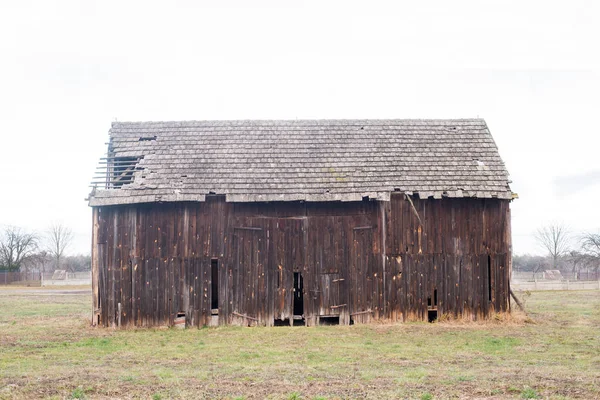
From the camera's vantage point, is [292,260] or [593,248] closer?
[292,260]

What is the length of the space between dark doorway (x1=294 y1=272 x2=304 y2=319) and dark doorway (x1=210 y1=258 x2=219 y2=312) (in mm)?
2784

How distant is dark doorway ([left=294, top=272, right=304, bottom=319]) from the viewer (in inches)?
918

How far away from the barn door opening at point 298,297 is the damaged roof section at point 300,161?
2.87 m

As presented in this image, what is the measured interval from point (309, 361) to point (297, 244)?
8.37 meters

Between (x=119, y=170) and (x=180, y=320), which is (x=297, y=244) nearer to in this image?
(x=180, y=320)

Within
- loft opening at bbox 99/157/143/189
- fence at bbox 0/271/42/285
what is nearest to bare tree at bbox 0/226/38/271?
fence at bbox 0/271/42/285

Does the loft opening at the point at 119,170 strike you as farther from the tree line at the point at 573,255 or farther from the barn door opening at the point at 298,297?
the tree line at the point at 573,255

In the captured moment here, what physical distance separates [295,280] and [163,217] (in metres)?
5.13

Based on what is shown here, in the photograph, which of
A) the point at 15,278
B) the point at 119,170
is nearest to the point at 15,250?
the point at 15,278

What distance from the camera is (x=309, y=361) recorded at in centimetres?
1510

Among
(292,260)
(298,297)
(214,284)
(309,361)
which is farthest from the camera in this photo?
(214,284)

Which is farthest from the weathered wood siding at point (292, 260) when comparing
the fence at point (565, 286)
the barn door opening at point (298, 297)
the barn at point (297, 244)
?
the fence at point (565, 286)

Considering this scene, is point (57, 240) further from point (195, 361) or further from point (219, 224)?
point (195, 361)

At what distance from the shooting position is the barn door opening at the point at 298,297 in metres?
23.3
